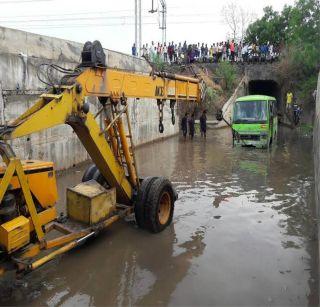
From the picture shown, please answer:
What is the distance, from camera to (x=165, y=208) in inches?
301

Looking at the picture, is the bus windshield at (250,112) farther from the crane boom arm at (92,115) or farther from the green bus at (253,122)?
the crane boom arm at (92,115)

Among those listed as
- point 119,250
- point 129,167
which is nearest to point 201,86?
point 129,167

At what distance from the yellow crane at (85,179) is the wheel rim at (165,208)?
0.07 feet

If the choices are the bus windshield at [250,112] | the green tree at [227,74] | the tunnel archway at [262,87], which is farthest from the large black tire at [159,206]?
the tunnel archway at [262,87]

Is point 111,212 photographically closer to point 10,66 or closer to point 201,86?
point 201,86

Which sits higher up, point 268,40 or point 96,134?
point 268,40

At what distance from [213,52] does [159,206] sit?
92.5 feet

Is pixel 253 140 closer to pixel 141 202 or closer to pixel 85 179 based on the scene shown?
pixel 85 179

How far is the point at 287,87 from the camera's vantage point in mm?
30344

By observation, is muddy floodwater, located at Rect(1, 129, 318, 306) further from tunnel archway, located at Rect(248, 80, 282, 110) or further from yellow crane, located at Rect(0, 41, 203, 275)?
tunnel archway, located at Rect(248, 80, 282, 110)

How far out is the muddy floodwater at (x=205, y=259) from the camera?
16.7 feet

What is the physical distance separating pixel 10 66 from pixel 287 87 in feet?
81.9

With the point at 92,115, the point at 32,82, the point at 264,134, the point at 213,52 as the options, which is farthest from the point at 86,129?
the point at 213,52

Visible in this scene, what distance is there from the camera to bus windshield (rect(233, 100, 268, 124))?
17297mm
